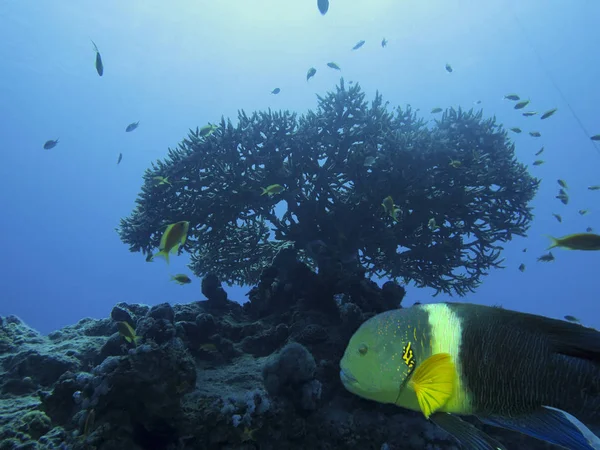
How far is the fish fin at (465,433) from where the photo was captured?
0.93 meters

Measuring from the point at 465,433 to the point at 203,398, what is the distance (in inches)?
131

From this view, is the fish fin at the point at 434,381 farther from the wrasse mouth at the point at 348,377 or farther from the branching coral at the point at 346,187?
the branching coral at the point at 346,187

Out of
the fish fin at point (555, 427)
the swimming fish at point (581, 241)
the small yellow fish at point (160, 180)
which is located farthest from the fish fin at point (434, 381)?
the small yellow fish at point (160, 180)

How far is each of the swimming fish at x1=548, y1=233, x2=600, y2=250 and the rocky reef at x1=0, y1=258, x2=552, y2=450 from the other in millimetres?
2849

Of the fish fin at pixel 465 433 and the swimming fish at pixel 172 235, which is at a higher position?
the swimming fish at pixel 172 235

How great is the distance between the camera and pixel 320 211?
27.5 feet

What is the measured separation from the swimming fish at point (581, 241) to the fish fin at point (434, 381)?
5351 mm

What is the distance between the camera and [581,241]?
503cm

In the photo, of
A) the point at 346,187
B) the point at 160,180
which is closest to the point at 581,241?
the point at 346,187

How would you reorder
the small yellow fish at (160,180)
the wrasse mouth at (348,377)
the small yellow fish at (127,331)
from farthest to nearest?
the small yellow fish at (160,180)
the small yellow fish at (127,331)
the wrasse mouth at (348,377)

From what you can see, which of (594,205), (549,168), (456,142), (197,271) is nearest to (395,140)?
(456,142)

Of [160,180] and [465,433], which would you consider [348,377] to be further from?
[160,180]

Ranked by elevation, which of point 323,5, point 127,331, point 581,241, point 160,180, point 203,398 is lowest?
point 203,398

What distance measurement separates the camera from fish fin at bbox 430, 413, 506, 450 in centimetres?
93
